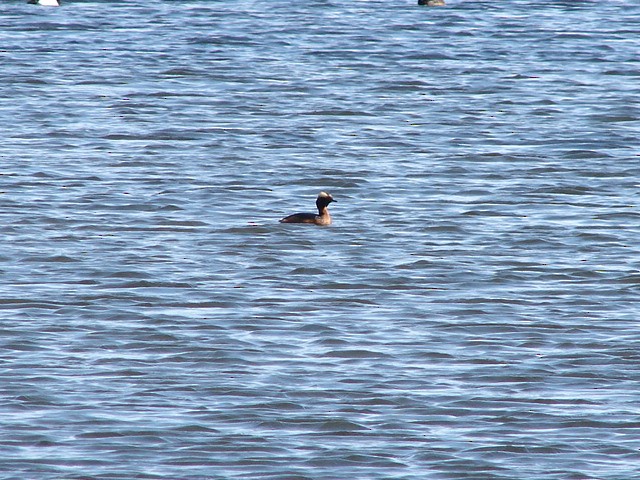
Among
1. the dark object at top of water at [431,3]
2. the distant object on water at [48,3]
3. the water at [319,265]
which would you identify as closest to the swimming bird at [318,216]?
the water at [319,265]

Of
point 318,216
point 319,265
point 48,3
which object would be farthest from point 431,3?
point 319,265

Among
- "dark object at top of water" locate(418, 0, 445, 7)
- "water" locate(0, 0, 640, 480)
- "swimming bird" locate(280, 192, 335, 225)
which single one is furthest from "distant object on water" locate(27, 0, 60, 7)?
"swimming bird" locate(280, 192, 335, 225)

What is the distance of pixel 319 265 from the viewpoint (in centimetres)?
1603

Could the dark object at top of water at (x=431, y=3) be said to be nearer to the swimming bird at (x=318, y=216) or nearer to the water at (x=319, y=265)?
the water at (x=319, y=265)

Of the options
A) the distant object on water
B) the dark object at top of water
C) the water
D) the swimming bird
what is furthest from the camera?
the dark object at top of water

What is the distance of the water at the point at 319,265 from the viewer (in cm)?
1052

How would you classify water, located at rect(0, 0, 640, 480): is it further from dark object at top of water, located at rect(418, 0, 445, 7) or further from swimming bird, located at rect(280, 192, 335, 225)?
dark object at top of water, located at rect(418, 0, 445, 7)

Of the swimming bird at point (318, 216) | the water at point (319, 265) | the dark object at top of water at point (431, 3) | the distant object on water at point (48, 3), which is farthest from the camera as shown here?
the dark object at top of water at point (431, 3)

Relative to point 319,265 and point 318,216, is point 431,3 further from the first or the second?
point 319,265

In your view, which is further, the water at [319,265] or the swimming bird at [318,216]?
the swimming bird at [318,216]

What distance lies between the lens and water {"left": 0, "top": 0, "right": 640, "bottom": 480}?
10.5 meters

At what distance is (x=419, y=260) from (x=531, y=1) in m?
29.7

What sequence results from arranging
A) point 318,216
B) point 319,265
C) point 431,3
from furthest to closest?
point 431,3 < point 318,216 < point 319,265

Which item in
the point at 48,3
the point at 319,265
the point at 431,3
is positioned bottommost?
the point at 431,3
